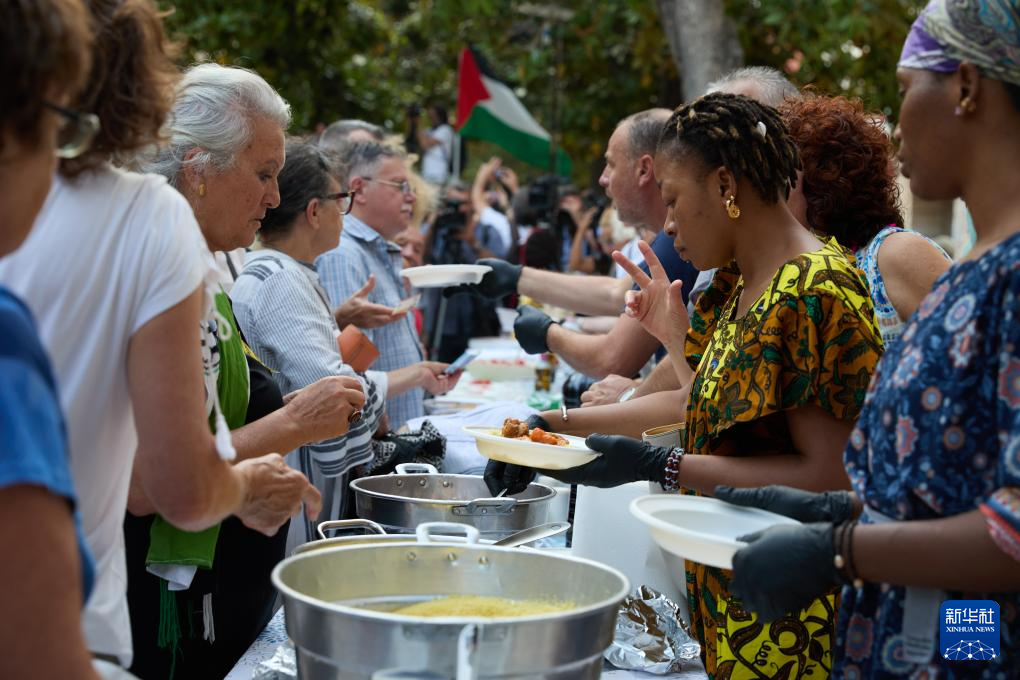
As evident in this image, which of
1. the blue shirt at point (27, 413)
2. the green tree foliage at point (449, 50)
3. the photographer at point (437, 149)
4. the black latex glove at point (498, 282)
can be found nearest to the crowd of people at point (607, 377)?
the blue shirt at point (27, 413)

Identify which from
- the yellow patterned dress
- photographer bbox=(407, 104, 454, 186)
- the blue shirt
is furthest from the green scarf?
photographer bbox=(407, 104, 454, 186)

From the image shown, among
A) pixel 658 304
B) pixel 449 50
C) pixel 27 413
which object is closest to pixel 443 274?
pixel 658 304

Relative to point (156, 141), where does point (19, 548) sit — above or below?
below

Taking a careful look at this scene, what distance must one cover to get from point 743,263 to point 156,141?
1136mm

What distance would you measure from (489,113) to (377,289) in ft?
17.2

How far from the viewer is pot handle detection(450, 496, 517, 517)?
6.80 ft

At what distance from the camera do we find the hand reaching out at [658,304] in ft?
8.45

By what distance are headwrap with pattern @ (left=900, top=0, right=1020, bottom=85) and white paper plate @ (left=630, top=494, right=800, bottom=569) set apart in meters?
0.66

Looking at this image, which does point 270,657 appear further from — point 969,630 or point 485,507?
point 969,630

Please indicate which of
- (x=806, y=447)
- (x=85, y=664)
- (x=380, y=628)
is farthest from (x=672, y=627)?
(x=85, y=664)

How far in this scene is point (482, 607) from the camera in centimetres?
144

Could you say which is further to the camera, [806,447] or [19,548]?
[806,447]

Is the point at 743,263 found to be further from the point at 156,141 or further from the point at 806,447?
the point at 156,141

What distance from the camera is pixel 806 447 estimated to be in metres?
1.88
